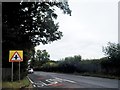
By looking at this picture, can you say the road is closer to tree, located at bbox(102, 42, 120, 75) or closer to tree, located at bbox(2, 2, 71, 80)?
tree, located at bbox(2, 2, 71, 80)

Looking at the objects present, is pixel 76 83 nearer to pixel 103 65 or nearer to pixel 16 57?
pixel 16 57

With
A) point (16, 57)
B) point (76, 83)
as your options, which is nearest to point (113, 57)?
point (76, 83)

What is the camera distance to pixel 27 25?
31000 millimetres

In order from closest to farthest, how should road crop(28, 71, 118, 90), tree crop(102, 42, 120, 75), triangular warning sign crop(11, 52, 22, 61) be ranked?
triangular warning sign crop(11, 52, 22, 61)
road crop(28, 71, 118, 90)
tree crop(102, 42, 120, 75)

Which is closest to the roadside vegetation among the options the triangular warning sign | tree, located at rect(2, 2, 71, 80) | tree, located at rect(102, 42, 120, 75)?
tree, located at rect(102, 42, 120, 75)

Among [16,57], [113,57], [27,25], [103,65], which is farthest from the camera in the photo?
[103,65]

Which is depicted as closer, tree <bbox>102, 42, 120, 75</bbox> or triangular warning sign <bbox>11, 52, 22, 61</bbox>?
triangular warning sign <bbox>11, 52, 22, 61</bbox>

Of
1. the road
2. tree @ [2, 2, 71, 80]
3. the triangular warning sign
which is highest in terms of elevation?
tree @ [2, 2, 71, 80]

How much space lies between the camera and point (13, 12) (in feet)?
94.9

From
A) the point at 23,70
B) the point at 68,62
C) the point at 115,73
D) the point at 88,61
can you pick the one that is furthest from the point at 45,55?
the point at 23,70

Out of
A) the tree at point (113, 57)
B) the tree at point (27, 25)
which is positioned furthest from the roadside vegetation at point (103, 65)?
the tree at point (27, 25)

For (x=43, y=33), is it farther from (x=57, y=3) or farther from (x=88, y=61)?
(x=88, y=61)

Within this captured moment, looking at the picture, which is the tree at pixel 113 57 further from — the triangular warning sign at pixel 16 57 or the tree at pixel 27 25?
the triangular warning sign at pixel 16 57

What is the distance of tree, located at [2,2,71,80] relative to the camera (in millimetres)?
28375
